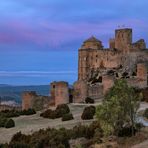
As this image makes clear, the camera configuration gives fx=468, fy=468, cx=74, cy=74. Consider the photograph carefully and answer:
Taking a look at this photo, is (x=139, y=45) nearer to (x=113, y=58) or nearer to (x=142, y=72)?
(x=113, y=58)

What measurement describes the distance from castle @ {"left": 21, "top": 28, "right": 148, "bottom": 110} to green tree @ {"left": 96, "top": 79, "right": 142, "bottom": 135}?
2500 centimetres

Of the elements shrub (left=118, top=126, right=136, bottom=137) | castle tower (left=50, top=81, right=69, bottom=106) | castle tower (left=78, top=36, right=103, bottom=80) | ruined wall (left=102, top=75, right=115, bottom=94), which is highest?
castle tower (left=78, top=36, right=103, bottom=80)

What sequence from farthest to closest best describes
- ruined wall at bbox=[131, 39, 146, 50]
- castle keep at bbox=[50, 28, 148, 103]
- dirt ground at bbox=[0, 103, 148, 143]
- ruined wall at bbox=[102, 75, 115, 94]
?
1. ruined wall at bbox=[131, 39, 146, 50]
2. castle keep at bbox=[50, 28, 148, 103]
3. ruined wall at bbox=[102, 75, 115, 94]
4. dirt ground at bbox=[0, 103, 148, 143]

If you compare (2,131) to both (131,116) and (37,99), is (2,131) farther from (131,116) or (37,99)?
(37,99)

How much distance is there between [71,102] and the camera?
58.8 meters

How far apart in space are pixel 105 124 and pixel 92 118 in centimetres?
1081

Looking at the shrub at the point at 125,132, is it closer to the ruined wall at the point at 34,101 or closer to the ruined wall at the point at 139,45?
the ruined wall at the point at 34,101

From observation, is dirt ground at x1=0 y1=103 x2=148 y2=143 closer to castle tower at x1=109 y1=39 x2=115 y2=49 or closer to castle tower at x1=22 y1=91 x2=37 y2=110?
castle tower at x1=22 y1=91 x2=37 y2=110

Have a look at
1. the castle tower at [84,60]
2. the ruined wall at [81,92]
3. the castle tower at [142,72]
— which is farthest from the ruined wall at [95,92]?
the castle tower at [84,60]

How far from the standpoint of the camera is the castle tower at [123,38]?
223ft

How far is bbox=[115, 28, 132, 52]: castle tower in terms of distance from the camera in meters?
68.0

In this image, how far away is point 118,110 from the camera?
103ft

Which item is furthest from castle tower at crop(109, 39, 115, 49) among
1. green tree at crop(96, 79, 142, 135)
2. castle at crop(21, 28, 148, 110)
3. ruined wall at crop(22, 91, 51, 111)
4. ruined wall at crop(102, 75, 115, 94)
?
green tree at crop(96, 79, 142, 135)

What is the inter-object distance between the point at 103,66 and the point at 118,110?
37254 millimetres
